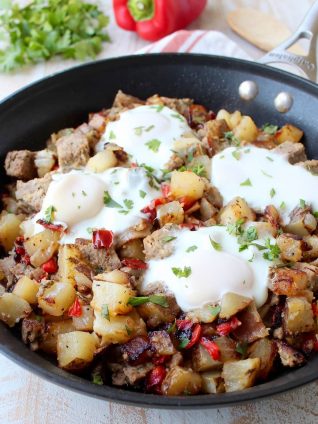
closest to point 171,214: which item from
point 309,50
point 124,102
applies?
point 124,102

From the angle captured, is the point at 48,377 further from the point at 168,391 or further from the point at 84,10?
the point at 84,10

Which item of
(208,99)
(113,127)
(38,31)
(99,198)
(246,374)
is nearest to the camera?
(246,374)

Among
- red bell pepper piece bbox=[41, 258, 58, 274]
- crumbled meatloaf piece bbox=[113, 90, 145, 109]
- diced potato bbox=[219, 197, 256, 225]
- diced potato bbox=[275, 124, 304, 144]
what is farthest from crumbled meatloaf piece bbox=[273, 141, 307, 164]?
red bell pepper piece bbox=[41, 258, 58, 274]

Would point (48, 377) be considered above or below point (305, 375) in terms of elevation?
above

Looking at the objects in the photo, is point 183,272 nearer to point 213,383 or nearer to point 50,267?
point 213,383

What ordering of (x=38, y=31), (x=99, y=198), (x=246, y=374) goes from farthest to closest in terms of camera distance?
(x=38, y=31)
(x=99, y=198)
(x=246, y=374)

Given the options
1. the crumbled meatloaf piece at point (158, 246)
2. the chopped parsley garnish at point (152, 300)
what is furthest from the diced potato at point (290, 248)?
the chopped parsley garnish at point (152, 300)

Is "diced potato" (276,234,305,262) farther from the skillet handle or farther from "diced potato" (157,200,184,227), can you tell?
the skillet handle

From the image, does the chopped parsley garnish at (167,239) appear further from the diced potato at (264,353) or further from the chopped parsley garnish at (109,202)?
the diced potato at (264,353)

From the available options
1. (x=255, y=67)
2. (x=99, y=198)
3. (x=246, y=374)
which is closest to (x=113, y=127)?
(x=99, y=198)
